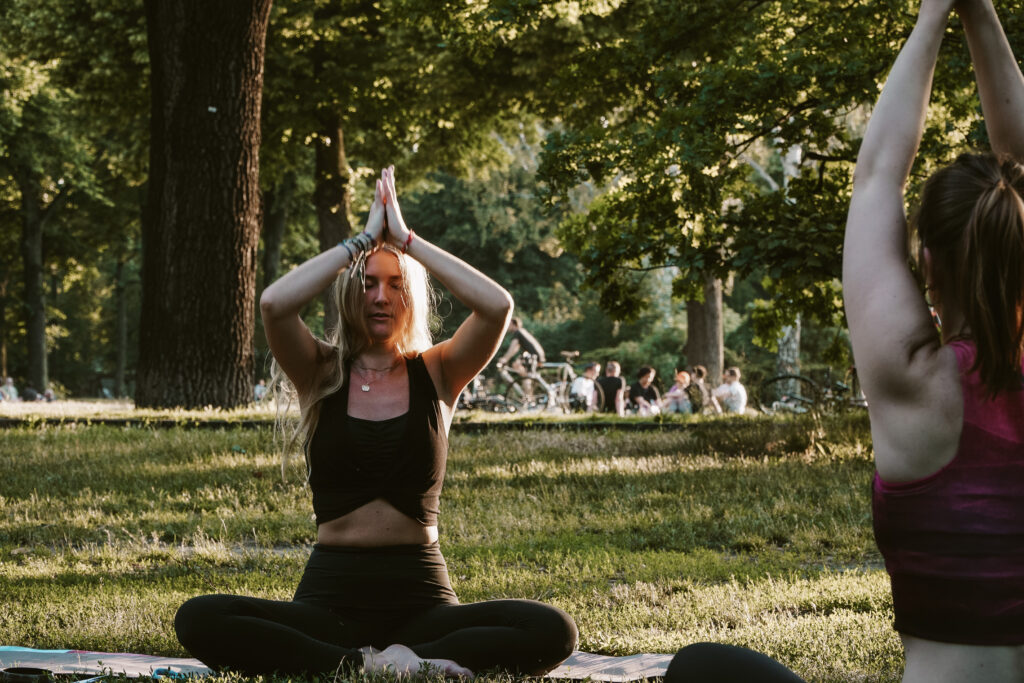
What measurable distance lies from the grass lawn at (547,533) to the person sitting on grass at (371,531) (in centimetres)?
94

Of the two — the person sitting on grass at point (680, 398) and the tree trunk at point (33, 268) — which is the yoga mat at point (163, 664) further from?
the tree trunk at point (33, 268)

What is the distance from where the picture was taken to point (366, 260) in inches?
181

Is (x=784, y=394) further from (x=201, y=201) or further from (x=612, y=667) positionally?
(x=612, y=667)

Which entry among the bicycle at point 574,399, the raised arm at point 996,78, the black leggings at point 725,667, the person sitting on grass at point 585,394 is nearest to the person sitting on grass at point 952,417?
the raised arm at point 996,78

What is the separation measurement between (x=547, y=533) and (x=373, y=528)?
12.2 ft

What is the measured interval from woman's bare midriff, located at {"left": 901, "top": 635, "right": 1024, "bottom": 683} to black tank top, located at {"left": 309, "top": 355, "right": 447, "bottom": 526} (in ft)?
8.04

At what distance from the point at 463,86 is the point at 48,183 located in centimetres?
1926

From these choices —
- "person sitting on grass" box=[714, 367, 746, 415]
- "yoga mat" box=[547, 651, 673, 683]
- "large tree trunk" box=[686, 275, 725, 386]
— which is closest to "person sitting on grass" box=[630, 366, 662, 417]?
"large tree trunk" box=[686, 275, 725, 386]

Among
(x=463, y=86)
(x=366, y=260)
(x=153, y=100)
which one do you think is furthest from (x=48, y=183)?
(x=366, y=260)

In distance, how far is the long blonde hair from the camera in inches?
175

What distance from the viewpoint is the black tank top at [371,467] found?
4293 millimetres

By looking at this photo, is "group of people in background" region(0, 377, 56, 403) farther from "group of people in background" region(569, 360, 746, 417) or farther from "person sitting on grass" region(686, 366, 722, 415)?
"person sitting on grass" region(686, 366, 722, 415)

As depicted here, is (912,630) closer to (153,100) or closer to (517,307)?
(153,100)

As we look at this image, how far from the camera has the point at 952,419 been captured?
2.10 m
